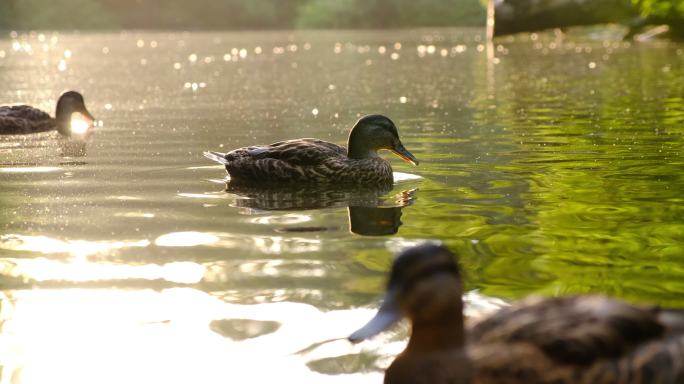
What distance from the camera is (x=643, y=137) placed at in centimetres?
1291

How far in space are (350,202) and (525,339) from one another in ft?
17.0

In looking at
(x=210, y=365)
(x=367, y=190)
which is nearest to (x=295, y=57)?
(x=367, y=190)

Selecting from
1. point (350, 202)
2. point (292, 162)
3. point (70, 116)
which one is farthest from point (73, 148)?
point (350, 202)

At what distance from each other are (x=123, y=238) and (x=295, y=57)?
30.7 meters

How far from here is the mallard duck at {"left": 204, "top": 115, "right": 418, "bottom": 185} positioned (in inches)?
383

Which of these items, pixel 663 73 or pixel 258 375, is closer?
pixel 258 375

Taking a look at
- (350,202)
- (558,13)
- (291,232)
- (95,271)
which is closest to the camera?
(95,271)

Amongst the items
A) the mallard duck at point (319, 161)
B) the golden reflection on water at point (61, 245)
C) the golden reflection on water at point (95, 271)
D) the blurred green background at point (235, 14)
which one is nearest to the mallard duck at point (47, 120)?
the mallard duck at point (319, 161)

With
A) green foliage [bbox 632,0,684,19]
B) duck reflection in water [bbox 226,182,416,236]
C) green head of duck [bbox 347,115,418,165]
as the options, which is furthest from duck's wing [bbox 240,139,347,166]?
green foliage [bbox 632,0,684,19]

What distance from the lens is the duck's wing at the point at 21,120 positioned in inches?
587

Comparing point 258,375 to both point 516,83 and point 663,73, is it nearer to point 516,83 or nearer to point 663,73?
point 516,83

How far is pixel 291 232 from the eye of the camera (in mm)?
7652

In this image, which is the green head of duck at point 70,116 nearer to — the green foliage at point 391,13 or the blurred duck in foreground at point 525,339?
the blurred duck in foreground at point 525,339

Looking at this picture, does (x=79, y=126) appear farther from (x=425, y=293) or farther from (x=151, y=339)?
(x=425, y=293)
